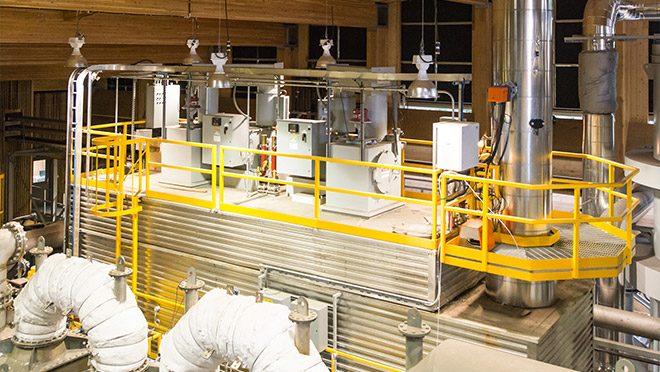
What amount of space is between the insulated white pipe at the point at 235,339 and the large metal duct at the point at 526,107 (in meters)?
3.45

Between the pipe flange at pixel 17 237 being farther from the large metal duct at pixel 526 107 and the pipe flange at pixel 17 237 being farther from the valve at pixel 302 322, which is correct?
the large metal duct at pixel 526 107

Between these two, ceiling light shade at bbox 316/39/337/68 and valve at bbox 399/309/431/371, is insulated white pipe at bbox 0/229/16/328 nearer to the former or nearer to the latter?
ceiling light shade at bbox 316/39/337/68

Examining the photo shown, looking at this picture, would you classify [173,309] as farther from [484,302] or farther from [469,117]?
[469,117]

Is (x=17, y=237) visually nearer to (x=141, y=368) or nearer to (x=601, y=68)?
(x=141, y=368)

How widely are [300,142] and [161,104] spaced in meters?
3.36

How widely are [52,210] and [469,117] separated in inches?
479

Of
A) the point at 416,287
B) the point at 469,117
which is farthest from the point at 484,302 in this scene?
the point at 469,117

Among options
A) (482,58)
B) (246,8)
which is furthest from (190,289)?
(482,58)

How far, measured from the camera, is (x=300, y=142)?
35.8 feet

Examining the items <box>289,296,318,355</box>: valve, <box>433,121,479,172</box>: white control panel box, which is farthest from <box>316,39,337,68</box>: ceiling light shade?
<box>289,296,318,355</box>: valve

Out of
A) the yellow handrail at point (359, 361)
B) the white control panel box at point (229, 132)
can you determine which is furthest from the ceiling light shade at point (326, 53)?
the yellow handrail at point (359, 361)

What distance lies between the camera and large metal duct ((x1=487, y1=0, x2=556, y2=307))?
8.59 m

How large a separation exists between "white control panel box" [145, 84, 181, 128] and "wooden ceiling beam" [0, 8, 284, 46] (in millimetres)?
2907

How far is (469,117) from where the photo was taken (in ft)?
60.6
